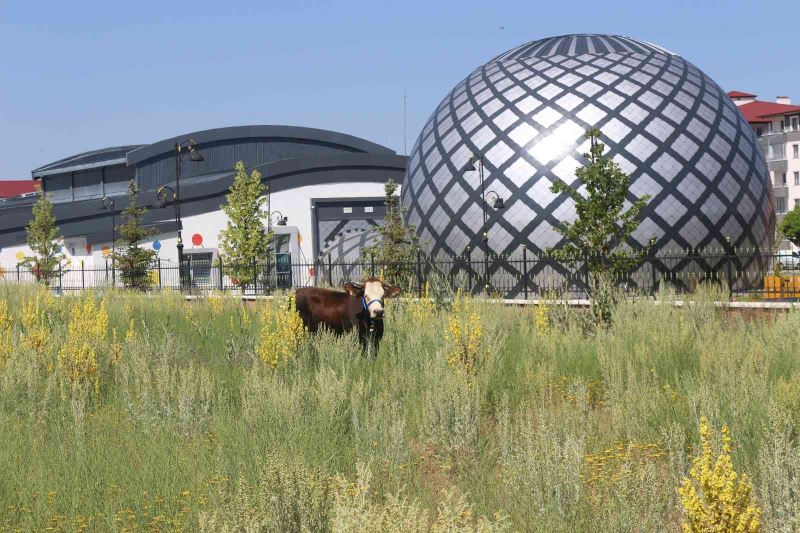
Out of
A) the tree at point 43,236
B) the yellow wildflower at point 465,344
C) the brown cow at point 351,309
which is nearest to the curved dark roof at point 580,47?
the brown cow at point 351,309

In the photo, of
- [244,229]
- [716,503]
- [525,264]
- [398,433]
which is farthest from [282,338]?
[244,229]

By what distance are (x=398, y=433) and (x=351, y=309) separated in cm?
578

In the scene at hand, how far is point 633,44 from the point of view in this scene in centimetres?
3161

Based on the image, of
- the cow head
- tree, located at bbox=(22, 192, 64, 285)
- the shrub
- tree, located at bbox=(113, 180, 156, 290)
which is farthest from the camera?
tree, located at bbox=(22, 192, 64, 285)

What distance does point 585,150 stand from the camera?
26250 millimetres

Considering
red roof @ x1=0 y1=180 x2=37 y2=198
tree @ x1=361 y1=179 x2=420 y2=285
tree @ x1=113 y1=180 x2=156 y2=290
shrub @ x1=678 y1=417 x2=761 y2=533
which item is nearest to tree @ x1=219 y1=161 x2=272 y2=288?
tree @ x1=113 y1=180 x2=156 y2=290

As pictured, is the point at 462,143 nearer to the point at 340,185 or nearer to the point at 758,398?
the point at 758,398

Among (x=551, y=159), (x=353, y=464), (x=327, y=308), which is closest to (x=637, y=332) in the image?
(x=327, y=308)

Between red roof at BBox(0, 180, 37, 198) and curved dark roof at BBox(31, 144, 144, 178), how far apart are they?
3632 cm

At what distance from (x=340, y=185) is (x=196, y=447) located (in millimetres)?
46806

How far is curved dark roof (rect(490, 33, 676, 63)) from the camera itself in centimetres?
3066

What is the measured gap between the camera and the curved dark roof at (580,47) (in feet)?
101

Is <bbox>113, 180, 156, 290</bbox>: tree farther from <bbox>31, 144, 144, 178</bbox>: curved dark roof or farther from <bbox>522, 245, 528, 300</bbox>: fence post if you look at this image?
<bbox>31, 144, 144, 178</bbox>: curved dark roof

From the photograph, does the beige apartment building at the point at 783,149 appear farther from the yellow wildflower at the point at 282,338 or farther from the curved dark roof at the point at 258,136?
the yellow wildflower at the point at 282,338
